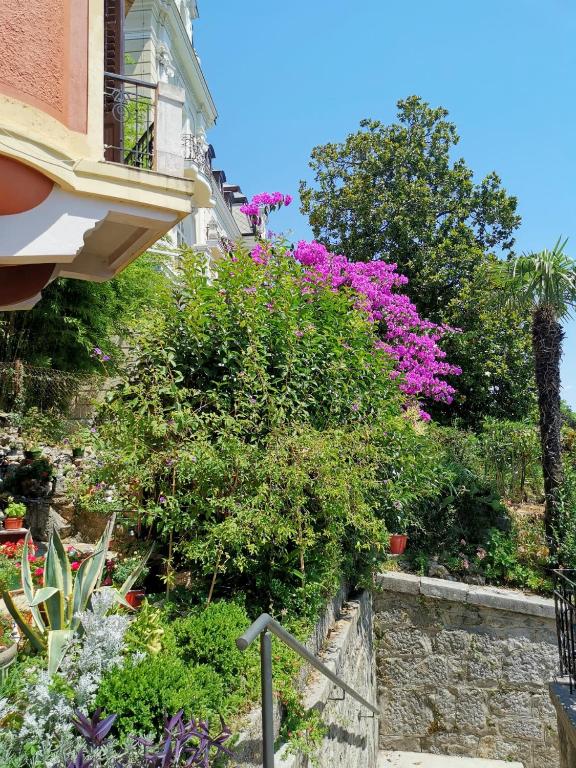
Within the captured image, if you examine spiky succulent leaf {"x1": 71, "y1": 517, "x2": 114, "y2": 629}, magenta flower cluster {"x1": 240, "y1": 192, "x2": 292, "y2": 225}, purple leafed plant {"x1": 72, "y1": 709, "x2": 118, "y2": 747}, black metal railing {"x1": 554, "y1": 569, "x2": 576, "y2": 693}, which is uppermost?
magenta flower cluster {"x1": 240, "y1": 192, "x2": 292, "y2": 225}

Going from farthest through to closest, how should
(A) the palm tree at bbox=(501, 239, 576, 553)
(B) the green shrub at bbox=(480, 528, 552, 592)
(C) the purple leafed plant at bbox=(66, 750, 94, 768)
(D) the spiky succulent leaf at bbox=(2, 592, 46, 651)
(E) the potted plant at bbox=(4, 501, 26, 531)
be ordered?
1. (A) the palm tree at bbox=(501, 239, 576, 553)
2. (B) the green shrub at bbox=(480, 528, 552, 592)
3. (E) the potted plant at bbox=(4, 501, 26, 531)
4. (D) the spiky succulent leaf at bbox=(2, 592, 46, 651)
5. (C) the purple leafed plant at bbox=(66, 750, 94, 768)

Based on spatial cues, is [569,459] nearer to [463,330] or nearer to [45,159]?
[463,330]

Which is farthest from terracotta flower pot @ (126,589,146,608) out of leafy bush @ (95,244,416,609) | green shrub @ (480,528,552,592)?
green shrub @ (480,528,552,592)

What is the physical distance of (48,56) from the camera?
5.00 m

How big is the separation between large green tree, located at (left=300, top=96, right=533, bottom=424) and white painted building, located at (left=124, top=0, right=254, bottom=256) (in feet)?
12.6

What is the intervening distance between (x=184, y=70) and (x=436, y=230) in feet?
31.7

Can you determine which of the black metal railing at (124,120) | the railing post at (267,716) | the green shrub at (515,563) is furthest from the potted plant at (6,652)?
the green shrub at (515,563)

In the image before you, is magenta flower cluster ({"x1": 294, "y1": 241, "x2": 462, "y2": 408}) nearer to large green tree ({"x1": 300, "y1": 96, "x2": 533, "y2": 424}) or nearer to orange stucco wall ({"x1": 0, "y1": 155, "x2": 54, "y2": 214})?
large green tree ({"x1": 300, "y1": 96, "x2": 533, "y2": 424})

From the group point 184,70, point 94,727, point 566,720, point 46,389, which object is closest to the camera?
point 94,727

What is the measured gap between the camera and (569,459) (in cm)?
1324

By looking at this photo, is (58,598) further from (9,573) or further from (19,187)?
(19,187)

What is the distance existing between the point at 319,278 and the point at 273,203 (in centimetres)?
945

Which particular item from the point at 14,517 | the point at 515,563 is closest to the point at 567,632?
the point at 515,563

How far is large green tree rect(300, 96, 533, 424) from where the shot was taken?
18.6 meters
